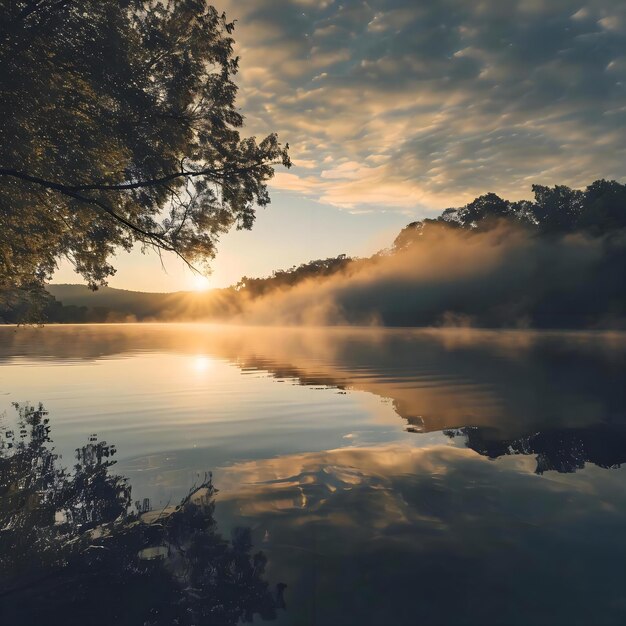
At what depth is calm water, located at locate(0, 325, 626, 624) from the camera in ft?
16.0

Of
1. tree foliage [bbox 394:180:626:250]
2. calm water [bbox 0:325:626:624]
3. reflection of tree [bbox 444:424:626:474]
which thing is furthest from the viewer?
tree foliage [bbox 394:180:626:250]

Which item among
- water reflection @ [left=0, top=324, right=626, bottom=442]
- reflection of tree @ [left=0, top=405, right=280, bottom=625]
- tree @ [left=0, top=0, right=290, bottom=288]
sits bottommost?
water reflection @ [left=0, top=324, right=626, bottom=442]

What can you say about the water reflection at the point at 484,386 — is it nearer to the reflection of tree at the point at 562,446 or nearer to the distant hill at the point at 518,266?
the reflection of tree at the point at 562,446

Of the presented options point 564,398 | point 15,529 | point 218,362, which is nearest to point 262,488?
point 15,529

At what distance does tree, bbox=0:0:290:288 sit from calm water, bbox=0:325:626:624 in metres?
7.37

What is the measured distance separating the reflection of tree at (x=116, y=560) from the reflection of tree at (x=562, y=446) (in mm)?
6487

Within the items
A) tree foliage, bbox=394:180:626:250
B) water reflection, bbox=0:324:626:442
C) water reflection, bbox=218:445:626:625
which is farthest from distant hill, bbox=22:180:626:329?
water reflection, bbox=218:445:626:625

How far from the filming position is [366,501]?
→ 7.50 m

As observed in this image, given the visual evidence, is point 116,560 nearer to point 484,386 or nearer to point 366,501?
point 366,501

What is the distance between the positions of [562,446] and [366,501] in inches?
233

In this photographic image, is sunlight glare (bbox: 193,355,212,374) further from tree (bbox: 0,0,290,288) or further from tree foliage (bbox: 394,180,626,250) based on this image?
tree foliage (bbox: 394,180,626,250)

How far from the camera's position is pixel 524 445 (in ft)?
35.1

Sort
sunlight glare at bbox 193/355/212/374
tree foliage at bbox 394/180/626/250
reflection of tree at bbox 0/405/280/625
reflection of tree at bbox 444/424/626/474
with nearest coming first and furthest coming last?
reflection of tree at bbox 0/405/280/625
reflection of tree at bbox 444/424/626/474
sunlight glare at bbox 193/355/212/374
tree foliage at bbox 394/180/626/250

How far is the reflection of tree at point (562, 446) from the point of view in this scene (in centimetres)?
947
